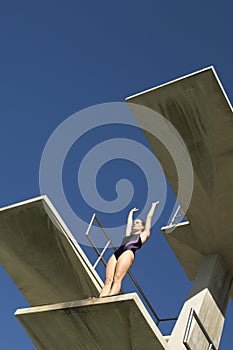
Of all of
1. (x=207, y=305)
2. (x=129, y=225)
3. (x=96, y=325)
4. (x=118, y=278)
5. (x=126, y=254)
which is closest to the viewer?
(x=96, y=325)

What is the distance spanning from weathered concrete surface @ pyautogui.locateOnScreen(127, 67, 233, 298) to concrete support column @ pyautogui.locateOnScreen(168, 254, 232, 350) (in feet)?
1.49

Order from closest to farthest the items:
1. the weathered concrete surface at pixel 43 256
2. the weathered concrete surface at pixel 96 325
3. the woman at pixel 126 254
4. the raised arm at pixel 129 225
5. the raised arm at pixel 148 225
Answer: the weathered concrete surface at pixel 96 325 → the woman at pixel 126 254 → the raised arm at pixel 148 225 → the raised arm at pixel 129 225 → the weathered concrete surface at pixel 43 256

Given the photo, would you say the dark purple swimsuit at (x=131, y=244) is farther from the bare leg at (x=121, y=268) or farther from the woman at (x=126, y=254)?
the bare leg at (x=121, y=268)

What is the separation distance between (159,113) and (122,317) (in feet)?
13.8

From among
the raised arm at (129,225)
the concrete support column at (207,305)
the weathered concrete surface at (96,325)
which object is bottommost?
the concrete support column at (207,305)

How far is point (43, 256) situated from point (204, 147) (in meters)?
3.97

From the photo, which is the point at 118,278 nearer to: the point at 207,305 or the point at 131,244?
the point at 131,244

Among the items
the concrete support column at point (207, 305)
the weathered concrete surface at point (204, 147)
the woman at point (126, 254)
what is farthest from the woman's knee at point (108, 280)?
the weathered concrete surface at point (204, 147)

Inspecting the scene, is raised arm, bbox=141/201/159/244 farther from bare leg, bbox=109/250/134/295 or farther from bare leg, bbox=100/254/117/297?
bare leg, bbox=100/254/117/297

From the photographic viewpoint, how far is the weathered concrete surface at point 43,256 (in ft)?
35.9

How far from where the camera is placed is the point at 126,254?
8438mm

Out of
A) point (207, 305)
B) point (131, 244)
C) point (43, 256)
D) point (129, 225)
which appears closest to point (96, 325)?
point (131, 244)

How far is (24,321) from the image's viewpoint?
8.26m

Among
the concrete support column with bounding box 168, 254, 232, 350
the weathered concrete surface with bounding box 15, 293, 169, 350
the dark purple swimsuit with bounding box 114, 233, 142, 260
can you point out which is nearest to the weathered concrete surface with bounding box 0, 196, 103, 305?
the concrete support column with bounding box 168, 254, 232, 350
